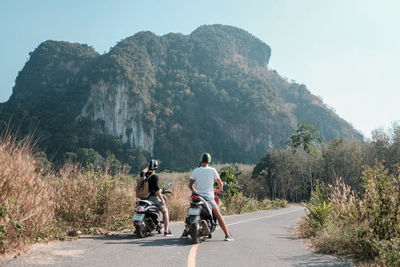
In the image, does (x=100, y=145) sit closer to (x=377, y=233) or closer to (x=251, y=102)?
(x=251, y=102)

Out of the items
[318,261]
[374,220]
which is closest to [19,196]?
[318,261]

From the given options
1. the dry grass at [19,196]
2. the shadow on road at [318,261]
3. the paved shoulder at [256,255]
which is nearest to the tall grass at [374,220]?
the shadow on road at [318,261]

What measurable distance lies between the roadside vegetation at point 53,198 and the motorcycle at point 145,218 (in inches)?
52.1

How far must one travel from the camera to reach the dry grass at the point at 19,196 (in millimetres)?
5559

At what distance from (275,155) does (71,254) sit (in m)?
63.9

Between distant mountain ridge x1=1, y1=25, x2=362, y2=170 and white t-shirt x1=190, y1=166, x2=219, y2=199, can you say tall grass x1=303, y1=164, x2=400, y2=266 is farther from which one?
distant mountain ridge x1=1, y1=25, x2=362, y2=170

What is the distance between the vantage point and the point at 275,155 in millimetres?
67688

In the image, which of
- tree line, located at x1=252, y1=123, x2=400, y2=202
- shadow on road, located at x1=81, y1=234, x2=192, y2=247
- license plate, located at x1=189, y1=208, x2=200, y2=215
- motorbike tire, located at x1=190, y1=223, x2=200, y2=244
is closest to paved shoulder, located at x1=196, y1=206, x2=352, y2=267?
motorbike tire, located at x1=190, y1=223, x2=200, y2=244

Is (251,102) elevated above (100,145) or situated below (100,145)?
above

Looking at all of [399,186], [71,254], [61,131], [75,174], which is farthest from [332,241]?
[61,131]

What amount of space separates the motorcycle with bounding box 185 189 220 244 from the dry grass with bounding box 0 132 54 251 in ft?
9.47

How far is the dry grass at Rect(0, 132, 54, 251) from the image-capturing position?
18.2ft

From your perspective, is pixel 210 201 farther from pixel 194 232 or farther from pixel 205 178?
pixel 194 232

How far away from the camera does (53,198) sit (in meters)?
8.62
